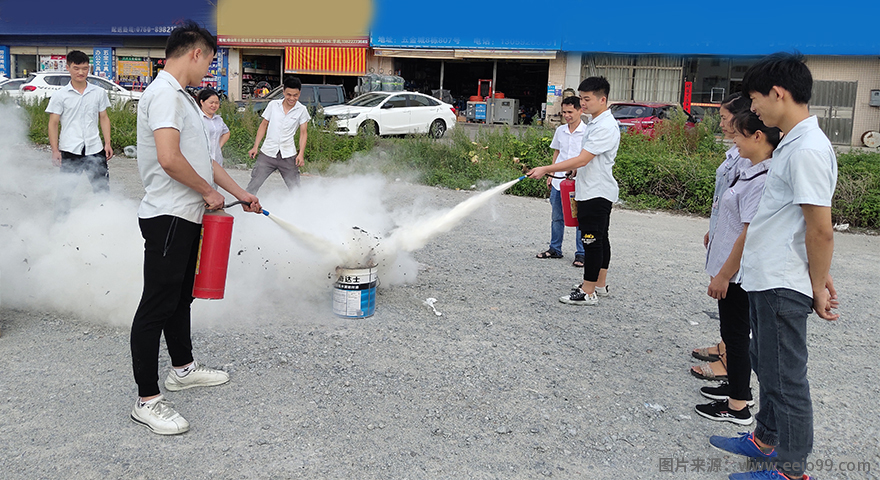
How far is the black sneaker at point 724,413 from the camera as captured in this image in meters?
3.57

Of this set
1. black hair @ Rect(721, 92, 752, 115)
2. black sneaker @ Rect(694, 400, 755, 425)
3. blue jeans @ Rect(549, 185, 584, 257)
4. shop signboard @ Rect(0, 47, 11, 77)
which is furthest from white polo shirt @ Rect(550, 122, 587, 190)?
shop signboard @ Rect(0, 47, 11, 77)

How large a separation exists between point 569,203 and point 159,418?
3.97 metres

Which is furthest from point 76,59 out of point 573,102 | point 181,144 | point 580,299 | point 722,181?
point 722,181

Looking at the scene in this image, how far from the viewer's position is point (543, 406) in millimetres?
3676

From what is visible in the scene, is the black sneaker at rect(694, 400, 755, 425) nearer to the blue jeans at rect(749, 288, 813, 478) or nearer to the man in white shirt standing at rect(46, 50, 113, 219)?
the blue jeans at rect(749, 288, 813, 478)

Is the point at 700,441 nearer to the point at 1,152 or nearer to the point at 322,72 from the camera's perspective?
the point at 1,152

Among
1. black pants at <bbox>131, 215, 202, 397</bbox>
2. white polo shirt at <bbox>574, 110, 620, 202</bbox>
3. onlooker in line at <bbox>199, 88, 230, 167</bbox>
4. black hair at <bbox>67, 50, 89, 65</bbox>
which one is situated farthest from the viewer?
onlooker in line at <bbox>199, 88, 230, 167</bbox>

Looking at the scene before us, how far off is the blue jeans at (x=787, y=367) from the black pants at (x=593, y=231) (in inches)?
103

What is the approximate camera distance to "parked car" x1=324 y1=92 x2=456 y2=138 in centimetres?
1764

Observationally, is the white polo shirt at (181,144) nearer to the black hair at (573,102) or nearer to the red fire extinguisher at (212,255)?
the red fire extinguisher at (212,255)

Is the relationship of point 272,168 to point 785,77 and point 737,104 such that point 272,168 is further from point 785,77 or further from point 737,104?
point 785,77

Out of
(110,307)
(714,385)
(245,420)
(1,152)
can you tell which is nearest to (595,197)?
(714,385)

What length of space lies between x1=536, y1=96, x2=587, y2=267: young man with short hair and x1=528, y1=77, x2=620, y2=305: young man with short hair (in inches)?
42.0

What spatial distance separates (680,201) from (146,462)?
363 inches
